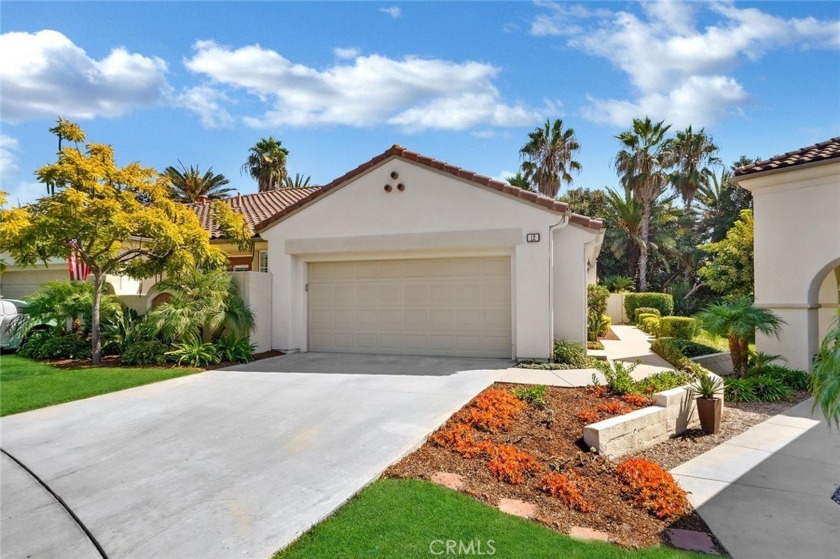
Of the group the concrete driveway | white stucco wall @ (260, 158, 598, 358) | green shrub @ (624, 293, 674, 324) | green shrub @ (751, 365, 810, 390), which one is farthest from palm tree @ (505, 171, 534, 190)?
the concrete driveway

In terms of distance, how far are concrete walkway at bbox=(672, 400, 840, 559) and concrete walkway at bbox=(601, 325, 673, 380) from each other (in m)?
2.89

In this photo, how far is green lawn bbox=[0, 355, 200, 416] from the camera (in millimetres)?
7797

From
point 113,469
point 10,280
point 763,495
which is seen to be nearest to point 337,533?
point 113,469

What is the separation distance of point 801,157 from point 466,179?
7370mm

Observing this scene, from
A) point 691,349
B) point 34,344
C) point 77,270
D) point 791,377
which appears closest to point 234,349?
Result: point 34,344

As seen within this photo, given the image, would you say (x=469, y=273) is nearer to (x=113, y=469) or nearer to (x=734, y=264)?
(x=113, y=469)

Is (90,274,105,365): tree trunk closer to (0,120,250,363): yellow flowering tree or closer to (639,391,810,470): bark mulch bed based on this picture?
(0,120,250,363): yellow flowering tree

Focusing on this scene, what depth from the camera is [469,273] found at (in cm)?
1124

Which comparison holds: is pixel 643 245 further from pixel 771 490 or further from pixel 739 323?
pixel 771 490

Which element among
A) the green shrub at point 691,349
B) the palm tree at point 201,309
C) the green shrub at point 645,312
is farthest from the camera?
the green shrub at point 645,312

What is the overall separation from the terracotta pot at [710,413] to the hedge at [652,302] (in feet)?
66.6

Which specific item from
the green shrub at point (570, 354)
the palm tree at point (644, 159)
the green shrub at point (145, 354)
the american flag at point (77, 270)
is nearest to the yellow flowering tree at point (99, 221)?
the green shrub at point (145, 354)

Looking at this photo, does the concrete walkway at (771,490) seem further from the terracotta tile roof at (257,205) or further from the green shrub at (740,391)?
the terracotta tile roof at (257,205)

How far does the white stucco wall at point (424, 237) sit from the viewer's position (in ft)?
33.9
